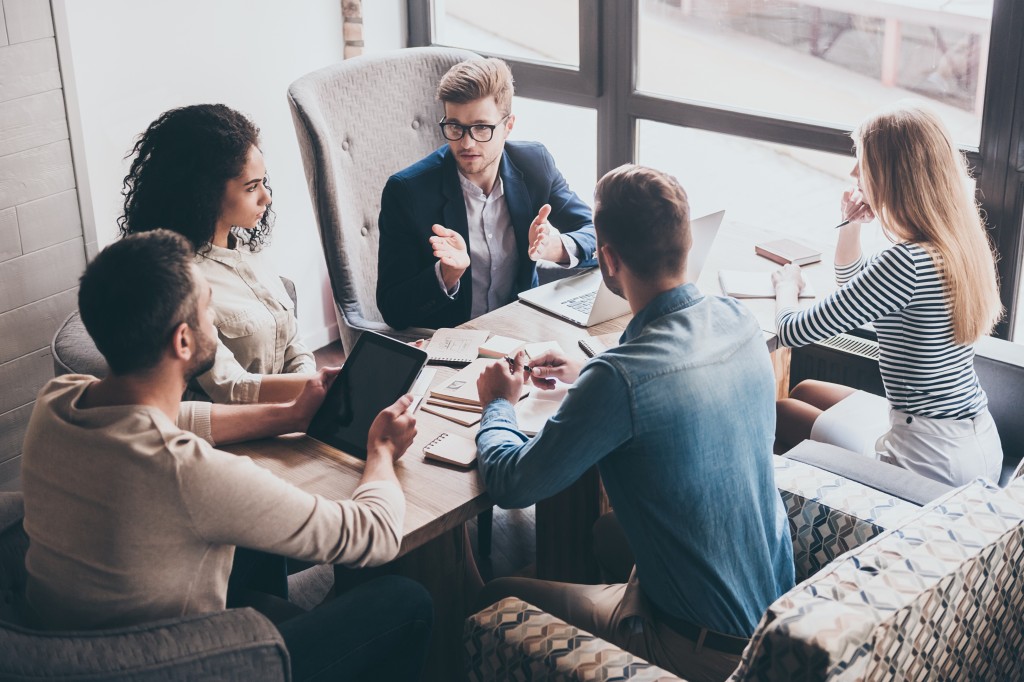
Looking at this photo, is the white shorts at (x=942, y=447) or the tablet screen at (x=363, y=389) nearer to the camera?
the tablet screen at (x=363, y=389)

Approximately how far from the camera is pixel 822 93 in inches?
121

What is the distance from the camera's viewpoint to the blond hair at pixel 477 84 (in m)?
2.62

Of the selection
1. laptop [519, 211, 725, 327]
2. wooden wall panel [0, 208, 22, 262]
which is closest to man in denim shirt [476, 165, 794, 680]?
laptop [519, 211, 725, 327]

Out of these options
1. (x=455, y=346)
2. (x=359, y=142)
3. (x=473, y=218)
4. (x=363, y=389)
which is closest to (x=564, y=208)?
(x=473, y=218)

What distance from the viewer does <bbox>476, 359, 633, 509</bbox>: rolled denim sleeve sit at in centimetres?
158

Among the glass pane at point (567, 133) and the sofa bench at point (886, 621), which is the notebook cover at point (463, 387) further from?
the glass pane at point (567, 133)

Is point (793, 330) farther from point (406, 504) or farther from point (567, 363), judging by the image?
point (406, 504)

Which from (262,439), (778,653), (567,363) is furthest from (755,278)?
(778,653)

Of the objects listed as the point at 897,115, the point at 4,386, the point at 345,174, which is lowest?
the point at 4,386

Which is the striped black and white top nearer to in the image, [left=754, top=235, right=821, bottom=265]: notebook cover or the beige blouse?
[left=754, top=235, right=821, bottom=265]: notebook cover

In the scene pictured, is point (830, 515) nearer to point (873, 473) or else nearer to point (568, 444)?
point (873, 473)

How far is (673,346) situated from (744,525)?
0.32m

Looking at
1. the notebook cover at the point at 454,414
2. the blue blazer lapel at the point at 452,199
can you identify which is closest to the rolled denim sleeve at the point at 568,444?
the notebook cover at the point at 454,414

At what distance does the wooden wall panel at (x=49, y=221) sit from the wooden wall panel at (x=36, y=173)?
22 mm
